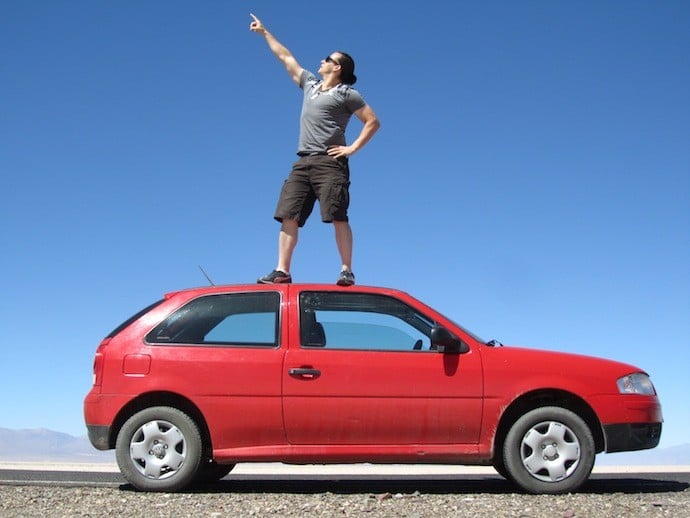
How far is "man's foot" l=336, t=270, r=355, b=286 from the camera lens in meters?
7.25

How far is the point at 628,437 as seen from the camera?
6.86 meters

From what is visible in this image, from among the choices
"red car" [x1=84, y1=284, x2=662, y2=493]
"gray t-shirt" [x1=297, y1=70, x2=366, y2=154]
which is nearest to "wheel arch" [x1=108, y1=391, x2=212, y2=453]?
"red car" [x1=84, y1=284, x2=662, y2=493]

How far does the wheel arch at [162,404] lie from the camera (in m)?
6.75

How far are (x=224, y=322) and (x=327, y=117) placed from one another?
2353 millimetres

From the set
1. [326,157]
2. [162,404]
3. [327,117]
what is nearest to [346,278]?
[326,157]

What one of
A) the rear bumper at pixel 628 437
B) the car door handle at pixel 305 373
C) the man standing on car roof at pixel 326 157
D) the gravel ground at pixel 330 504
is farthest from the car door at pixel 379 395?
the man standing on car roof at pixel 326 157

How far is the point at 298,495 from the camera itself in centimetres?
638

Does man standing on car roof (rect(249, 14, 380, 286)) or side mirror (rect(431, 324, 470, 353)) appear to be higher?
man standing on car roof (rect(249, 14, 380, 286))

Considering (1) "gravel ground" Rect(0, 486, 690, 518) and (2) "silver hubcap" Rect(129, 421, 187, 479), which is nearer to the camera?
(1) "gravel ground" Rect(0, 486, 690, 518)

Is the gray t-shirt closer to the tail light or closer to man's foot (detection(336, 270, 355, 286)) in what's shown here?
man's foot (detection(336, 270, 355, 286))

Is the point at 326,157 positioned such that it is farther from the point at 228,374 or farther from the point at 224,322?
the point at 228,374

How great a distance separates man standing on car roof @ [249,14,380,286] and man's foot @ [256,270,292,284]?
0.02m

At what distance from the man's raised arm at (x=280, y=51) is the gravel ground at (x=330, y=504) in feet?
13.7

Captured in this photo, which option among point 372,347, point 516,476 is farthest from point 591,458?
point 372,347
